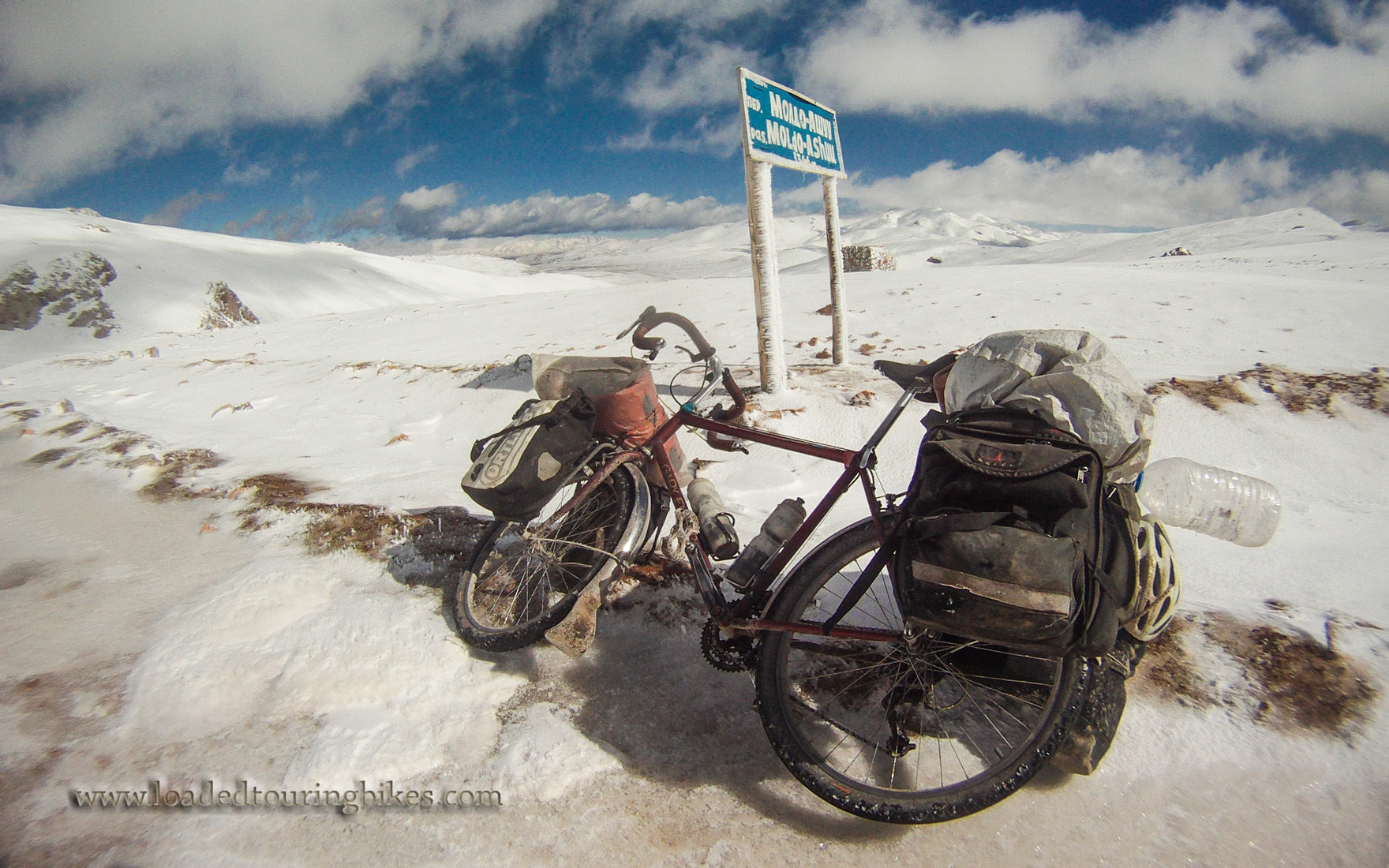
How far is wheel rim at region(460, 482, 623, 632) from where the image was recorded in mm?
2777

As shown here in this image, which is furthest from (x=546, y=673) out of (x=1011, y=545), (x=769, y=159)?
(x=769, y=159)

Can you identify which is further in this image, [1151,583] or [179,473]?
[179,473]

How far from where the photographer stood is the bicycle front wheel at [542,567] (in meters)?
2.56

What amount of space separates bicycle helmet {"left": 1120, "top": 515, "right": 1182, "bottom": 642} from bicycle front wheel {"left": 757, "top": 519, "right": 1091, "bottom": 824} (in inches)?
13.2

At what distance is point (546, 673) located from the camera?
2.56m

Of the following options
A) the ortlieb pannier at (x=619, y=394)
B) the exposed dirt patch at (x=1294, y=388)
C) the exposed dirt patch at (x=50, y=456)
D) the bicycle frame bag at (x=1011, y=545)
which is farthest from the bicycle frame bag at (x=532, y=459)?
the exposed dirt patch at (x=50, y=456)

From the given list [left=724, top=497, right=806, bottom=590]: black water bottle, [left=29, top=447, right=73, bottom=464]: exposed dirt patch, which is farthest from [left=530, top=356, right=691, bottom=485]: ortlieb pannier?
[left=29, top=447, right=73, bottom=464]: exposed dirt patch

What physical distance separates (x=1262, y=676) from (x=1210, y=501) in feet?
2.66

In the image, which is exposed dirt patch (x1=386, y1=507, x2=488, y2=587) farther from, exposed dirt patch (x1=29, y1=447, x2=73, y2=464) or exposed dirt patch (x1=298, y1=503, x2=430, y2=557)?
exposed dirt patch (x1=29, y1=447, x2=73, y2=464)

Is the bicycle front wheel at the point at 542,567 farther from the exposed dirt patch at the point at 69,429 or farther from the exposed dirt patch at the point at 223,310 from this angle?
the exposed dirt patch at the point at 223,310

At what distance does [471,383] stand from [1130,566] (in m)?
5.90

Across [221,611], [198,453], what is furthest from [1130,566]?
[198,453]

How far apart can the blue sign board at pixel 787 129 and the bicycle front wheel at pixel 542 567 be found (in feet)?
10.0

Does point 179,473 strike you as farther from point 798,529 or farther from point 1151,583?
point 1151,583
